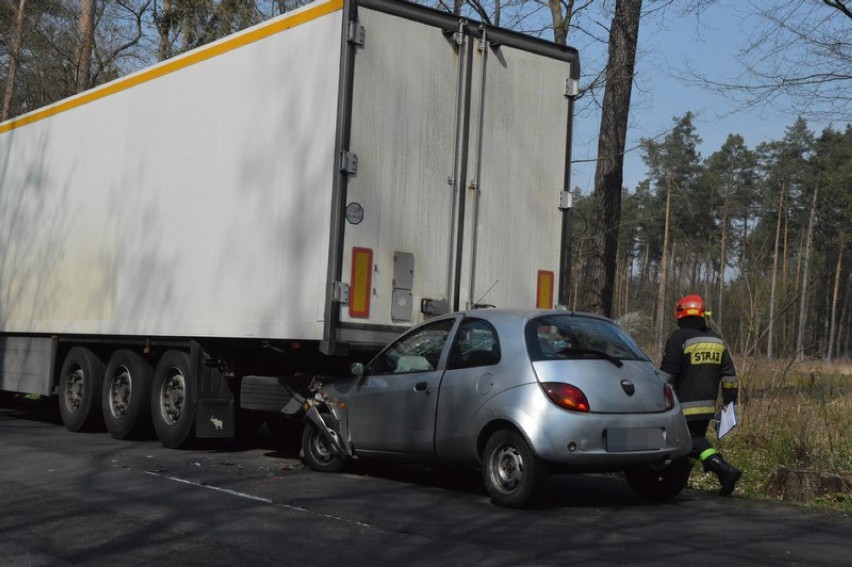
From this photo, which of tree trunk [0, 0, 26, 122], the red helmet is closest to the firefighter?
the red helmet

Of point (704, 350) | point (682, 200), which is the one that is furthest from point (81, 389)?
point (682, 200)

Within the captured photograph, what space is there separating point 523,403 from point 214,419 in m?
4.59

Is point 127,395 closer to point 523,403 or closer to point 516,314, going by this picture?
point 516,314

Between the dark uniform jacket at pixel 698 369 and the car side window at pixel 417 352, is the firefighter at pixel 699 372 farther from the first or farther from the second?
the car side window at pixel 417 352

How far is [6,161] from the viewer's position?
15.9 metres

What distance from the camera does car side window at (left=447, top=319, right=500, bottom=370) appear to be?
27.6 feet

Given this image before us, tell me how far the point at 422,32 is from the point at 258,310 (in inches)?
119

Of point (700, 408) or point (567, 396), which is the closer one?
point (567, 396)

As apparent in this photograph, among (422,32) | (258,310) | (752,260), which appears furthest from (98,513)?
(752,260)

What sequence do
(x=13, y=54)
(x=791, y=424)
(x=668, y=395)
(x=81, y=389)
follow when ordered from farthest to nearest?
(x=13, y=54) → (x=81, y=389) → (x=791, y=424) → (x=668, y=395)

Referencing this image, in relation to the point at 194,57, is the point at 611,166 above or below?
below

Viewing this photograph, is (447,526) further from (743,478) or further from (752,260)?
(752,260)

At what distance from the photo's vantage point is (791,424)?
1048 centimetres

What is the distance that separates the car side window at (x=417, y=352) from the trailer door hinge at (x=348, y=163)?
1.56 meters
